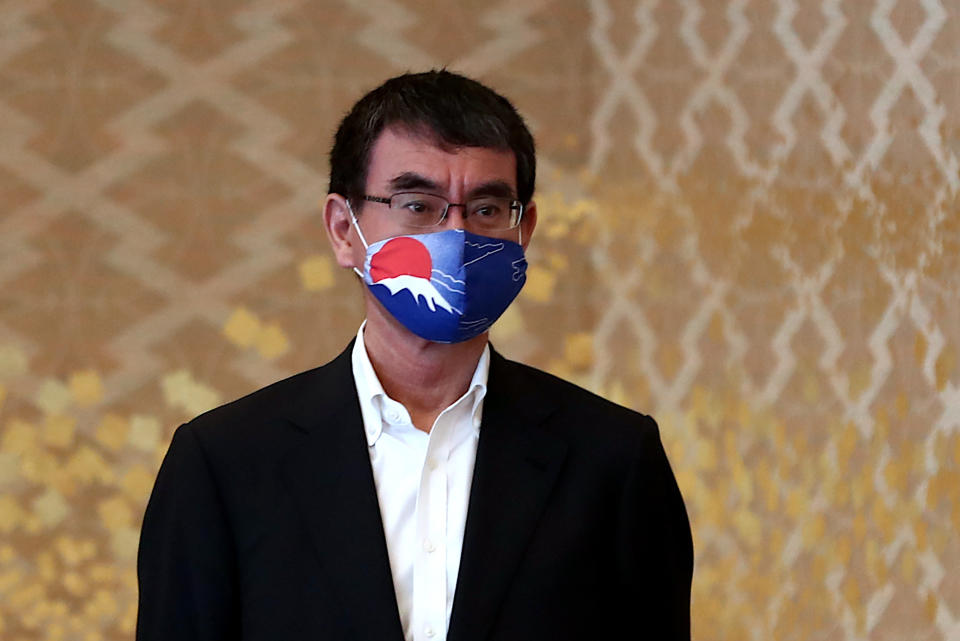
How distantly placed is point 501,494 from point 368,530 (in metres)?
0.17

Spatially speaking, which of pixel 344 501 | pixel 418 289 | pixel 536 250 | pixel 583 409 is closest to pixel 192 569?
pixel 344 501

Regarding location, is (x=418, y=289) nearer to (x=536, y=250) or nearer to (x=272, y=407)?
(x=272, y=407)

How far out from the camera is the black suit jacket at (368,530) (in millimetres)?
1318

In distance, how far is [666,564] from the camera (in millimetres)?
1448

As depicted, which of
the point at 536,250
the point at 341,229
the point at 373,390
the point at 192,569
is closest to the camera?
the point at 192,569

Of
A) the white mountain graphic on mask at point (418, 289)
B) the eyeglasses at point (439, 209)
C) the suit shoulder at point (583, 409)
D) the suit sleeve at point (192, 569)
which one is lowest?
the suit sleeve at point (192, 569)

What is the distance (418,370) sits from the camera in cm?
146

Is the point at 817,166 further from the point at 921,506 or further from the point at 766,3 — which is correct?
the point at 921,506

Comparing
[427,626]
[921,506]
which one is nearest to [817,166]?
[921,506]

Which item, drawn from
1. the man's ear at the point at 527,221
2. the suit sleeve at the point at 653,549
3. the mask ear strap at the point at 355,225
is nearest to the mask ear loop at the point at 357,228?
the mask ear strap at the point at 355,225

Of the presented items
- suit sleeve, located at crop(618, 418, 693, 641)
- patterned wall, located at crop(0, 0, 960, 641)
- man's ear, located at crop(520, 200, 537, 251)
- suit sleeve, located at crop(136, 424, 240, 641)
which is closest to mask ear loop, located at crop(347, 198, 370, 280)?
man's ear, located at crop(520, 200, 537, 251)

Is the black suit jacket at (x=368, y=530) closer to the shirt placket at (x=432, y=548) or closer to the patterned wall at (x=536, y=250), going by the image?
the shirt placket at (x=432, y=548)

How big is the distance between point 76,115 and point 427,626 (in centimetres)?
218

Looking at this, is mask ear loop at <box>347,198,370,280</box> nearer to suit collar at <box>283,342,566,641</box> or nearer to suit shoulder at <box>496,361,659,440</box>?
suit collar at <box>283,342,566,641</box>
